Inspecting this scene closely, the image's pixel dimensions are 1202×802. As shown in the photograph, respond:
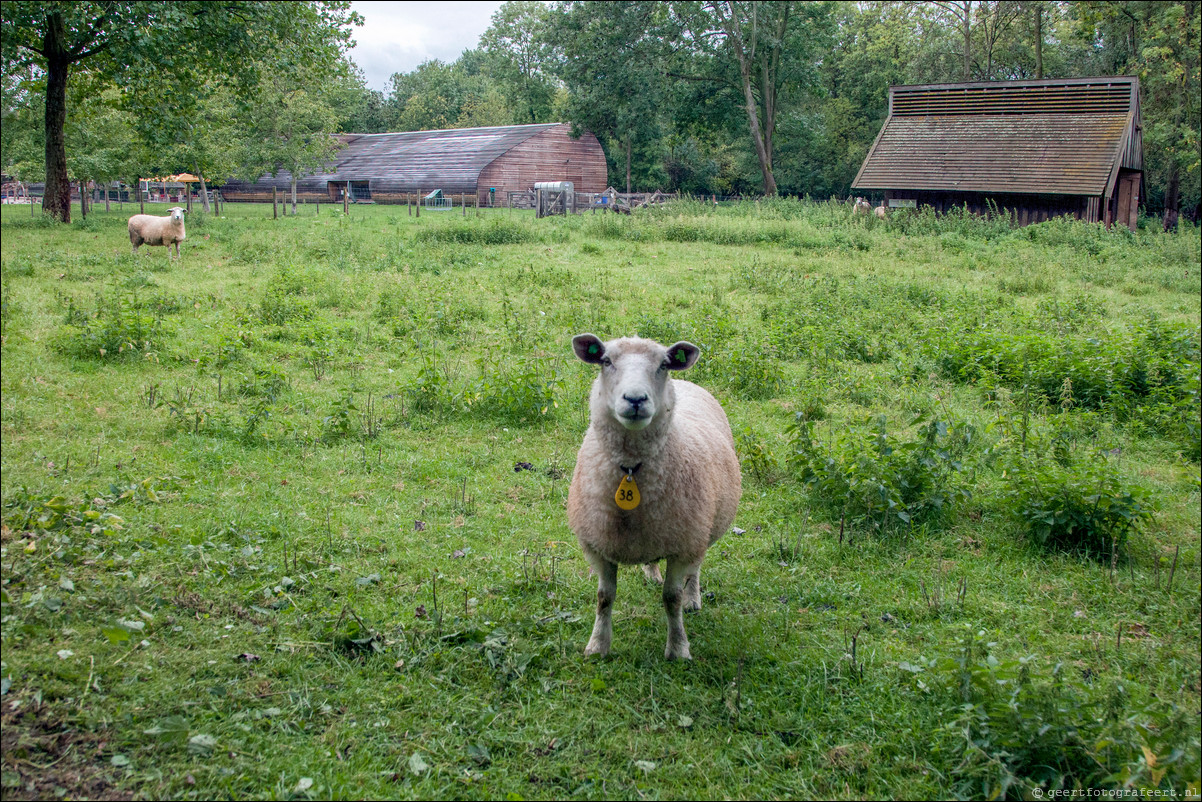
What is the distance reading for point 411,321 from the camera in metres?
11.7

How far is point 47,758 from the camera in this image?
3273mm

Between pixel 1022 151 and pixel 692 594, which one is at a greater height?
pixel 1022 151

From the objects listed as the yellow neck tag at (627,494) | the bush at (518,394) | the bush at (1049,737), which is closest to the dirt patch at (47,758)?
the yellow neck tag at (627,494)

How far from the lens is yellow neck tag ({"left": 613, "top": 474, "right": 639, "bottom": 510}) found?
4430 mm

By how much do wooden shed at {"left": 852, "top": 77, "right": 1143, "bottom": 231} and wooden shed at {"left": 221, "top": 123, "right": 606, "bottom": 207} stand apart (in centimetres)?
2331

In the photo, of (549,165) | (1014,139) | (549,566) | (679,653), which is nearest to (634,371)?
(679,653)

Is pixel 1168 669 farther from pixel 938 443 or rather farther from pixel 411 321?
pixel 411 321

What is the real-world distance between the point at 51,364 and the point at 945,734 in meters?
9.29

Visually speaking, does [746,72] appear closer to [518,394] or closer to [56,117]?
[56,117]

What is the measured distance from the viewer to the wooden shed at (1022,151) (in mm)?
24328

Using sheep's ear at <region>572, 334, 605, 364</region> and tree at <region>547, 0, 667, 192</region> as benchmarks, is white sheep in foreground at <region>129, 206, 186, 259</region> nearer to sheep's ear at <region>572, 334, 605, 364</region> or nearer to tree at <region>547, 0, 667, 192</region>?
sheep's ear at <region>572, 334, 605, 364</region>

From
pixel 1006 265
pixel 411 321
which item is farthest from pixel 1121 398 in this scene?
pixel 1006 265

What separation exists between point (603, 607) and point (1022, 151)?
88.2 feet

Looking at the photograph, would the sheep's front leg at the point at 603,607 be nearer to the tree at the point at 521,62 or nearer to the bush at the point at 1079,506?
the bush at the point at 1079,506
